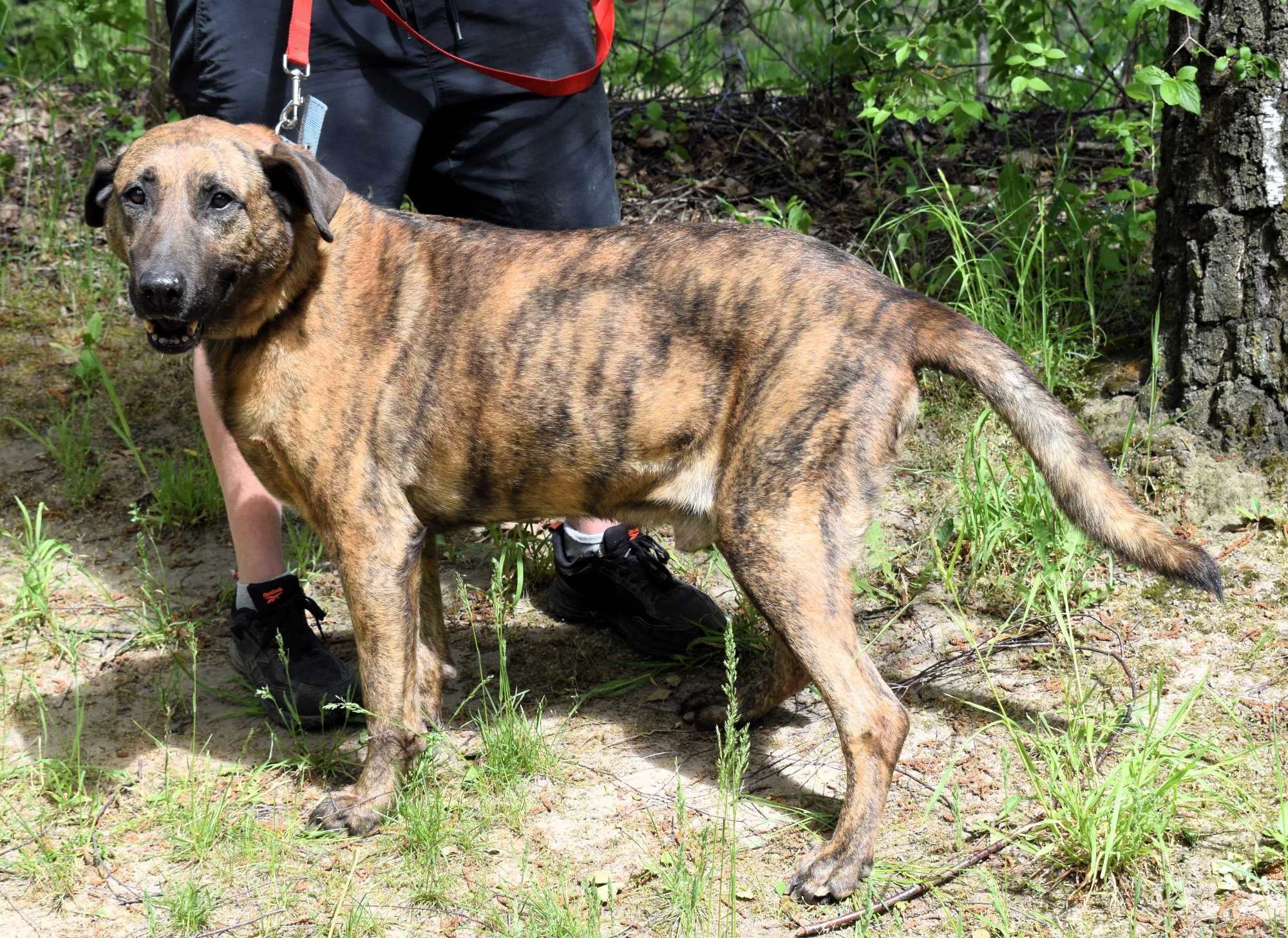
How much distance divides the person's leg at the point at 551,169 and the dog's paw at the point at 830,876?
1176 mm

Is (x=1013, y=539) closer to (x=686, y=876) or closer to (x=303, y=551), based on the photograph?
(x=686, y=876)

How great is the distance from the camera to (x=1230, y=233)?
13.2ft

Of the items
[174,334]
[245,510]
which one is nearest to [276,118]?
[174,334]

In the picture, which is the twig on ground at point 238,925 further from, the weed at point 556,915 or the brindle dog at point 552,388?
the weed at point 556,915

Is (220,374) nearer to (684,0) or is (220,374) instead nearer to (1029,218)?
(1029,218)

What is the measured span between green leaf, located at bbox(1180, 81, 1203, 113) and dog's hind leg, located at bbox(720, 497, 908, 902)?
192 cm

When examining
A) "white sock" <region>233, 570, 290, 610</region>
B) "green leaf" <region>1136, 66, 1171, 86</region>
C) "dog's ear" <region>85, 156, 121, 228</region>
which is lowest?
"white sock" <region>233, 570, 290, 610</region>

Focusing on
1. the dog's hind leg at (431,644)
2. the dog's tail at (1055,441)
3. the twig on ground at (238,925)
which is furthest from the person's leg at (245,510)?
the dog's tail at (1055,441)

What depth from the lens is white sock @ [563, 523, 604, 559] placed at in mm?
4227

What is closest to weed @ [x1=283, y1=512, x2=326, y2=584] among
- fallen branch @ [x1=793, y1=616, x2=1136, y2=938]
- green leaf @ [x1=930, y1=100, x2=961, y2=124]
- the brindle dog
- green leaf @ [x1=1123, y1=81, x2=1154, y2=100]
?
the brindle dog

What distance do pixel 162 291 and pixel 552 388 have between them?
102 centimetres

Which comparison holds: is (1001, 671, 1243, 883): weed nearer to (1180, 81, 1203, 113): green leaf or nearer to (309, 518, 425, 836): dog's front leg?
(309, 518, 425, 836): dog's front leg

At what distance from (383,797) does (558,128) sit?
7.09ft

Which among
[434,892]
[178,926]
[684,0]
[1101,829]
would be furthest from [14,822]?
[684,0]
